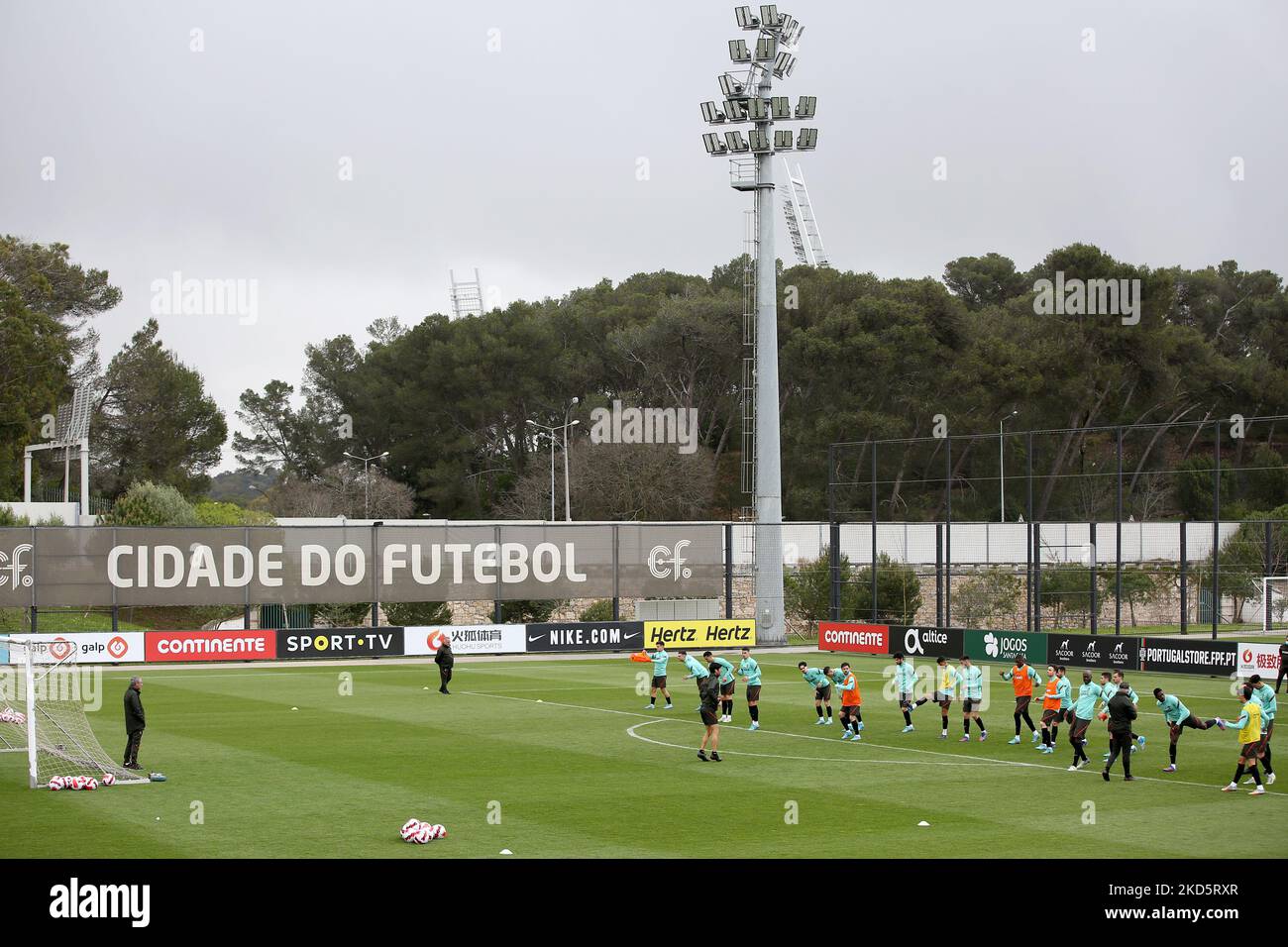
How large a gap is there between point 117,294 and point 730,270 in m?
45.0

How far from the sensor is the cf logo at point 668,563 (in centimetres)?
6050

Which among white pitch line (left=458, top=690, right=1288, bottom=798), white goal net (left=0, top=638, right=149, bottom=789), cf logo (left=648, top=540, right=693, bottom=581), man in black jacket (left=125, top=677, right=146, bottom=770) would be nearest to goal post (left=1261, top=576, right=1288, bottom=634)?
cf logo (left=648, top=540, right=693, bottom=581)

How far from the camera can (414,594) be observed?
2260 inches

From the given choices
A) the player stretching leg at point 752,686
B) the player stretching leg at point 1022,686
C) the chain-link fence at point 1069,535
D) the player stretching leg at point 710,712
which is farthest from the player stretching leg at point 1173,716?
the chain-link fence at point 1069,535

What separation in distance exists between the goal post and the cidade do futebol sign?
76.2 feet

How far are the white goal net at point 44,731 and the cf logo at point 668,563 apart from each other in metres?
29.6

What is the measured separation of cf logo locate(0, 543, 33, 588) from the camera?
50875mm

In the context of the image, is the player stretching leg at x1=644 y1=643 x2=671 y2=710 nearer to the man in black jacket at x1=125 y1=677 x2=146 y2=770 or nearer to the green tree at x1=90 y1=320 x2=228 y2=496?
the man in black jacket at x1=125 y1=677 x2=146 y2=770

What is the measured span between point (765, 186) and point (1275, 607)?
29661 millimetres

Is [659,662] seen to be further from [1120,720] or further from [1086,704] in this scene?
[1120,720]

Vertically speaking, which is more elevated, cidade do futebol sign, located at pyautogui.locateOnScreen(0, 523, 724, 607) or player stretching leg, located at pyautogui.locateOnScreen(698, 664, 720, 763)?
cidade do futebol sign, located at pyautogui.locateOnScreen(0, 523, 724, 607)
